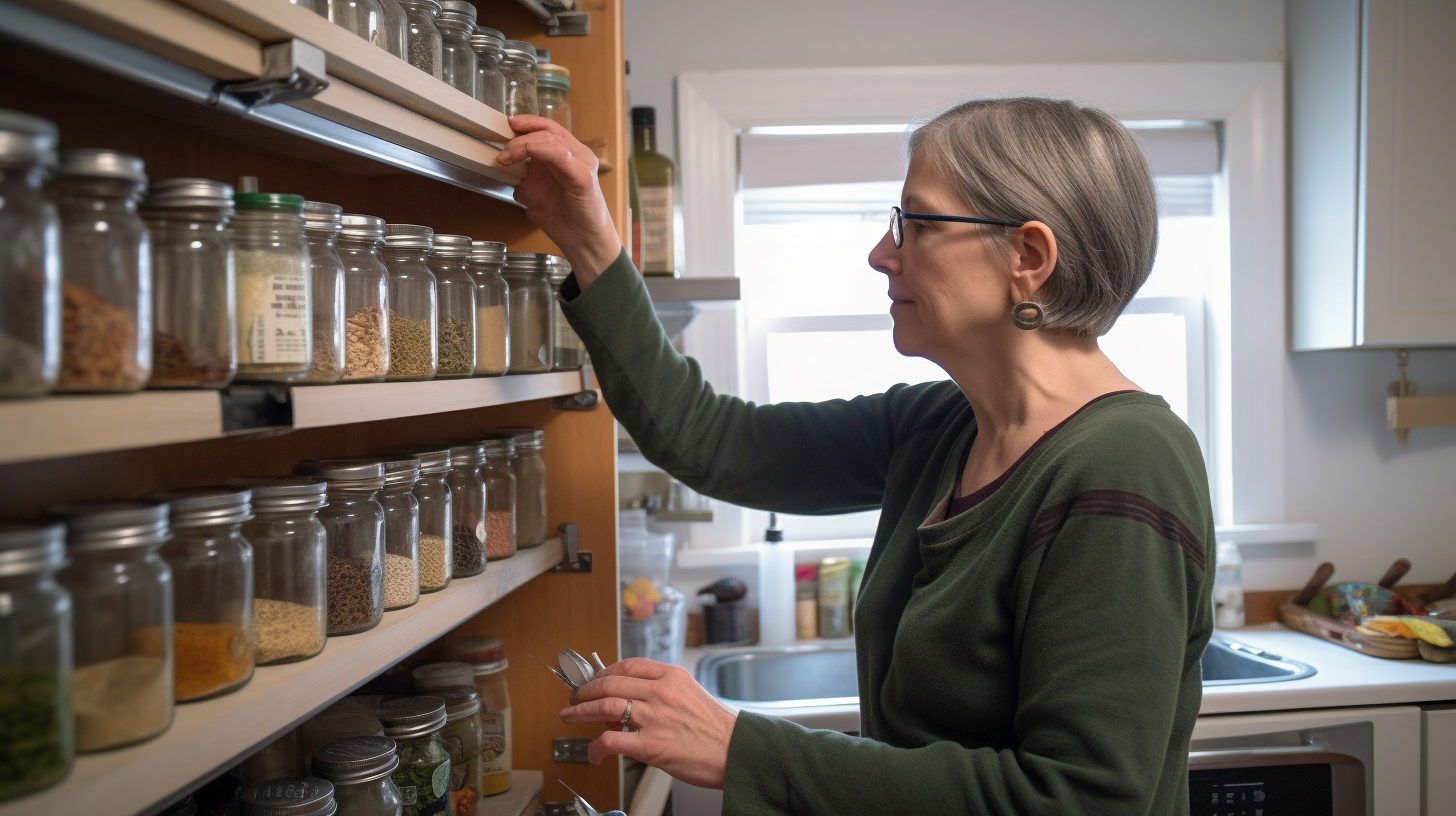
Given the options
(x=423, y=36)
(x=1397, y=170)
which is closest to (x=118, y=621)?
(x=423, y=36)

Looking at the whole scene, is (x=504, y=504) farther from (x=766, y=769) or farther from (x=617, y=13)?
(x=617, y=13)

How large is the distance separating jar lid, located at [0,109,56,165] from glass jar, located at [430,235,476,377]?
53 centimetres

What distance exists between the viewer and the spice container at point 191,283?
2.20ft

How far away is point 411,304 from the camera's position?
102 centimetres

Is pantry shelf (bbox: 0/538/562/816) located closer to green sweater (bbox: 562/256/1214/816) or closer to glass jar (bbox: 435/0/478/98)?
green sweater (bbox: 562/256/1214/816)

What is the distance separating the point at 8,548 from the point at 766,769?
647 mm

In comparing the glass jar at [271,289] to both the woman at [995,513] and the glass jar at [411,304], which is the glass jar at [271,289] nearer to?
the glass jar at [411,304]

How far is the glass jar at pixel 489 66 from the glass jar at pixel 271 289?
420mm

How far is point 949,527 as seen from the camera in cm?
109

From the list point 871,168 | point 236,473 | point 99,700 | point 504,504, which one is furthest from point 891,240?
point 871,168

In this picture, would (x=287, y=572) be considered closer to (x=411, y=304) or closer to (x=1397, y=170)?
(x=411, y=304)

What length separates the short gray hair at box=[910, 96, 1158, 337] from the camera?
109 centimetres

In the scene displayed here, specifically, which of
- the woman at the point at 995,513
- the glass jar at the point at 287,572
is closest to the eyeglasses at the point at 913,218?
the woman at the point at 995,513

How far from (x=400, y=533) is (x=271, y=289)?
1.11 feet
